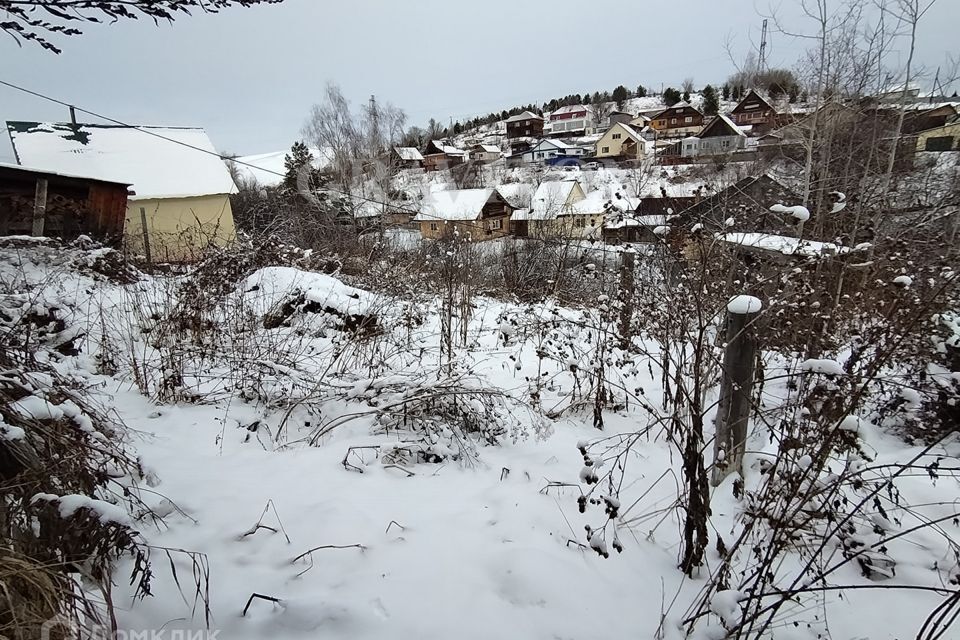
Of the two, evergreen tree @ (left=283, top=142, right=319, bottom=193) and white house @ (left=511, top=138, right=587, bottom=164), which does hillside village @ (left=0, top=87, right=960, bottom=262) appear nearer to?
evergreen tree @ (left=283, top=142, right=319, bottom=193)

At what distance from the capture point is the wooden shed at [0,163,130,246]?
9.09 m

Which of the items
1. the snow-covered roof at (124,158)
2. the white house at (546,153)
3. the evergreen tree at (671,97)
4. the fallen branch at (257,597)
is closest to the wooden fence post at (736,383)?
the fallen branch at (257,597)

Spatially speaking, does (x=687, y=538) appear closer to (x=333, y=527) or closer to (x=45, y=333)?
(x=333, y=527)

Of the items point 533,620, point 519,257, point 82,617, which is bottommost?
point 533,620

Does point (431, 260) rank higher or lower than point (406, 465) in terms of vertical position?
higher

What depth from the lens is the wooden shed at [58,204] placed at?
29.8 feet

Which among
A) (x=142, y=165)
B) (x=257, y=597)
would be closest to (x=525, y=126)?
(x=142, y=165)

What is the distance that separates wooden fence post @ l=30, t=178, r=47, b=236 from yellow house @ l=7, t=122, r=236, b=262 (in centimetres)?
422

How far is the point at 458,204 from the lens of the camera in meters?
23.9

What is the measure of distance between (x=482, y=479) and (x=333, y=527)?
2.43 feet

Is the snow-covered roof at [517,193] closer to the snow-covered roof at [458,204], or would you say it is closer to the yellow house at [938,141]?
the snow-covered roof at [458,204]

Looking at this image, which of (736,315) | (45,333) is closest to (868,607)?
(736,315)

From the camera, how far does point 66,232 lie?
9922 millimetres

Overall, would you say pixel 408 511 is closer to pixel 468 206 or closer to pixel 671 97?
pixel 468 206
